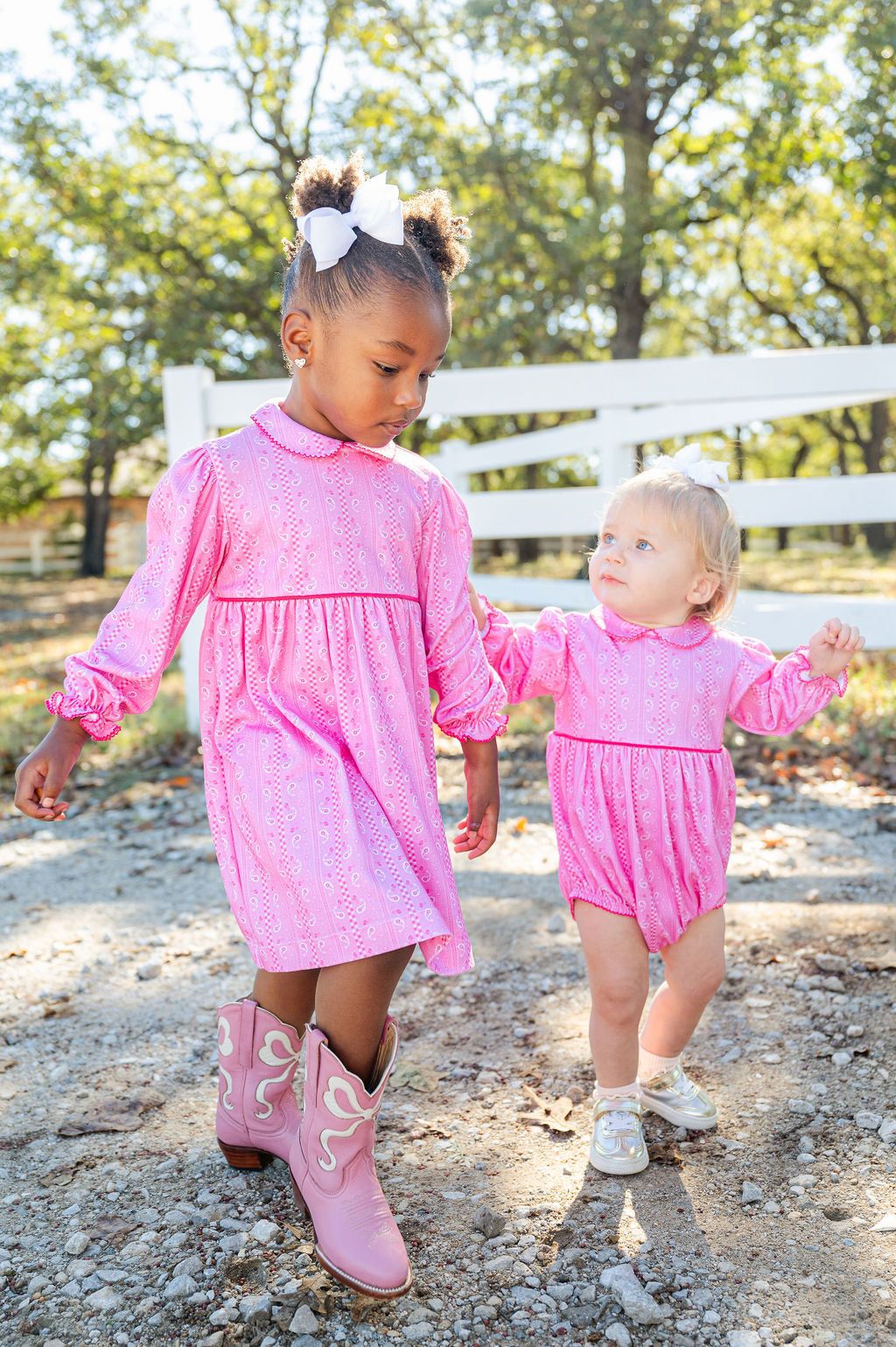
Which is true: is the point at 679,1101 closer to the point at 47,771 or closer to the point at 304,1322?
the point at 304,1322

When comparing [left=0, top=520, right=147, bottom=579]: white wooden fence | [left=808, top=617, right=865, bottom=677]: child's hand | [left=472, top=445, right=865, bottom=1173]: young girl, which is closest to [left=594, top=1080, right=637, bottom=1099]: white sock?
[left=472, top=445, right=865, bottom=1173]: young girl

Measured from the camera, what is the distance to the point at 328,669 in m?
1.83

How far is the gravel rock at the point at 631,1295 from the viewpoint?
161cm

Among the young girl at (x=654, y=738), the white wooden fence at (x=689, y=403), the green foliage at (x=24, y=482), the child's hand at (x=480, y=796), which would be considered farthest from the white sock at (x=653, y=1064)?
the green foliage at (x=24, y=482)

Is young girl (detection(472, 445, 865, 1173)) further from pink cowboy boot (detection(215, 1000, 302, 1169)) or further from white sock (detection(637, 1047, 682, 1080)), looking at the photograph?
pink cowboy boot (detection(215, 1000, 302, 1169))

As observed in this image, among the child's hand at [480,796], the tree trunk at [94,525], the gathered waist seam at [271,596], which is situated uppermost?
the gathered waist seam at [271,596]

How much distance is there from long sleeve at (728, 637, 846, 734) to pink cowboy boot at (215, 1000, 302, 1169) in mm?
1096

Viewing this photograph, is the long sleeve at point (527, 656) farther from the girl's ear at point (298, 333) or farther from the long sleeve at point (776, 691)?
the girl's ear at point (298, 333)

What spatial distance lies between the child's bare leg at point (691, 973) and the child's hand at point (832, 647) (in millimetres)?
525

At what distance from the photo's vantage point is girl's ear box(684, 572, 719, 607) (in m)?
2.20

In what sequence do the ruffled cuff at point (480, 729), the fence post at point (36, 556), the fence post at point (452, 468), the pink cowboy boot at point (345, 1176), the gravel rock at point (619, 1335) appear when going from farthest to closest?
1. the fence post at point (36, 556)
2. the fence post at point (452, 468)
3. the ruffled cuff at point (480, 729)
4. the pink cowboy boot at point (345, 1176)
5. the gravel rock at point (619, 1335)

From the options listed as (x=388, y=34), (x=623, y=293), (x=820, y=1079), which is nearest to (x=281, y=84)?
(x=388, y=34)

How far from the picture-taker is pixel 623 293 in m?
12.1

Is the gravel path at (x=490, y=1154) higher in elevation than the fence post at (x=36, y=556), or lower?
higher
